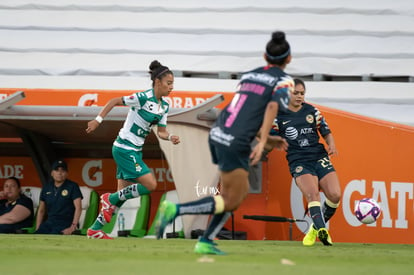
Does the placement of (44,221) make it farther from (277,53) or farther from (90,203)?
(277,53)

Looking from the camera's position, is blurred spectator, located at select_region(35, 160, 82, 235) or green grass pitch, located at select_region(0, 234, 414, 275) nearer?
green grass pitch, located at select_region(0, 234, 414, 275)

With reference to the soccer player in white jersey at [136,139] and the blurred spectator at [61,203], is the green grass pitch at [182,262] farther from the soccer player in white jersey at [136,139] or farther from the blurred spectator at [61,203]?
the blurred spectator at [61,203]

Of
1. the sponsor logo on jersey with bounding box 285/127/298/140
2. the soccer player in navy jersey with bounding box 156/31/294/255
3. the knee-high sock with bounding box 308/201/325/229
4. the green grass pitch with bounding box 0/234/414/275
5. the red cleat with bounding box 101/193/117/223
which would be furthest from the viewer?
the sponsor logo on jersey with bounding box 285/127/298/140

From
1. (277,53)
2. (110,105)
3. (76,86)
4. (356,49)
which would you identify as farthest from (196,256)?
(356,49)

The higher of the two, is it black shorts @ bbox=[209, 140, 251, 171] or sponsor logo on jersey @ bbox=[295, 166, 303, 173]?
sponsor logo on jersey @ bbox=[295, 166, 303, 173]

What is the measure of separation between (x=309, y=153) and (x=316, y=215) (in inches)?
30.3

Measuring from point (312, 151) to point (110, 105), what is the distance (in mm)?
2380

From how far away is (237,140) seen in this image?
6668mm

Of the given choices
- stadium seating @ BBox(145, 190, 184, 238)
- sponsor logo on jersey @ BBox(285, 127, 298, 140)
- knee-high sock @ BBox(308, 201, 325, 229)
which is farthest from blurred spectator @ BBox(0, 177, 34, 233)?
knee-high sock @ BBox(308, 201, 325, 229)

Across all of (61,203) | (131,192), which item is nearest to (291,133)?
(131,192)

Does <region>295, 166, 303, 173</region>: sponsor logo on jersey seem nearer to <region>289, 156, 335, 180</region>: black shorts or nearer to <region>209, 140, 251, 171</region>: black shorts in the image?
<region>289, 156, 335, 180</region>: black shorts

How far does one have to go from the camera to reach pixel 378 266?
6453 millimetres

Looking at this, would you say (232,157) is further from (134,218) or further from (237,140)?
(134,218)

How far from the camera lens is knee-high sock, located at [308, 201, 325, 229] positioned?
31.0 ft
